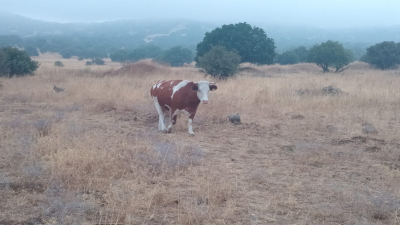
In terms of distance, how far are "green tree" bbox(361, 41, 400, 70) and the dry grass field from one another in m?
28.6

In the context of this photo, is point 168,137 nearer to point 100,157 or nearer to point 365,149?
point 100,157

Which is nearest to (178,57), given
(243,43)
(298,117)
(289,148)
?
(243,43)

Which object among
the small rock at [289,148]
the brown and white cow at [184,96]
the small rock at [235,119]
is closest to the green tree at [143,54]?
the small rock at [235,119]

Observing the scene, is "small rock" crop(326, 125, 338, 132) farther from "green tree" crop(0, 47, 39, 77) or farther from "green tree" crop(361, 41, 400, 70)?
"green tree" crop(361, 41, 400, 70)

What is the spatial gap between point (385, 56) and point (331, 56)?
6.94 m

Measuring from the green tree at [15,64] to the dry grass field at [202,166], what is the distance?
913 cm

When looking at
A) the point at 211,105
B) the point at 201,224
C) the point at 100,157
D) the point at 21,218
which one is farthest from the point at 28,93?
the point at 201,224

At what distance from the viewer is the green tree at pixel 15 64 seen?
1975 cm

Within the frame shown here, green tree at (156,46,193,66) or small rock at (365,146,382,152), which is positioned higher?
green tree at (156,46,193,66)

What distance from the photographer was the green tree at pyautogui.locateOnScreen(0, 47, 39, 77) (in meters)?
19.8

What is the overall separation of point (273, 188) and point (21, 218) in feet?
10.4

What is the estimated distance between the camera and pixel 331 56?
34312mm

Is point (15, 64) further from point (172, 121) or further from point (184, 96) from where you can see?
point (184, 96)

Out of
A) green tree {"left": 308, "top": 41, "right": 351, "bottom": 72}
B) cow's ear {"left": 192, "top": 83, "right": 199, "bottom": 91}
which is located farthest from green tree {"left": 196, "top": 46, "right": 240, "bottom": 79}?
green tree {"left": 308, "top": 41, "right": 351, "bottom": 72}
